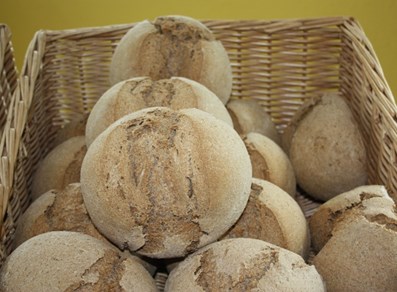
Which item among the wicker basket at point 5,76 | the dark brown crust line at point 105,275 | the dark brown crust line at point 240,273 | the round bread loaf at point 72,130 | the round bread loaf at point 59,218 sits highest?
the wicker basket at point 5,76

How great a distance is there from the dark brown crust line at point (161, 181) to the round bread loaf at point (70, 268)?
8cm

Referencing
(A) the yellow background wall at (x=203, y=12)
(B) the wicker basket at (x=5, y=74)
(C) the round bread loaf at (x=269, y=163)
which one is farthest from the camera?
(A) the yellow background wall at (x=203, y=12)

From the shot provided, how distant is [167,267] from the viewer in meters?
1.20

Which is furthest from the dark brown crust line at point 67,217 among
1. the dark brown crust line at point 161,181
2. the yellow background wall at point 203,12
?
the yellow background wall at point 203,12

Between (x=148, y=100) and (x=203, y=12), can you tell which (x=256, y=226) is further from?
(x=203, y=12)

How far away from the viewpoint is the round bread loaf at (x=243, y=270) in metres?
0.95

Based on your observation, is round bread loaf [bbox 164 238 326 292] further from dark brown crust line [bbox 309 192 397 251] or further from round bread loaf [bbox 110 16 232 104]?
round bread loaf [bbox 110 16 232 104]

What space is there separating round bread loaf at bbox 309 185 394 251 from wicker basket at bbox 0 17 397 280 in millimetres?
227

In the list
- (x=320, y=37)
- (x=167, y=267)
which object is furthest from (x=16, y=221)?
(x=320, y=37)

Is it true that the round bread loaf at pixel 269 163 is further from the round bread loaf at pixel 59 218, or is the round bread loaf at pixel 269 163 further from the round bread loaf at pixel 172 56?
the round bread loaf at pixel 59 218

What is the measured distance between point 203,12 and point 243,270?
203 centimetres

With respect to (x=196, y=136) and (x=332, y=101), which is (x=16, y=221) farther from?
(x=332, y=101)

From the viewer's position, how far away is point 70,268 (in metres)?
0.97

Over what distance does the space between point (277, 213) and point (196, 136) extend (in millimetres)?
276
